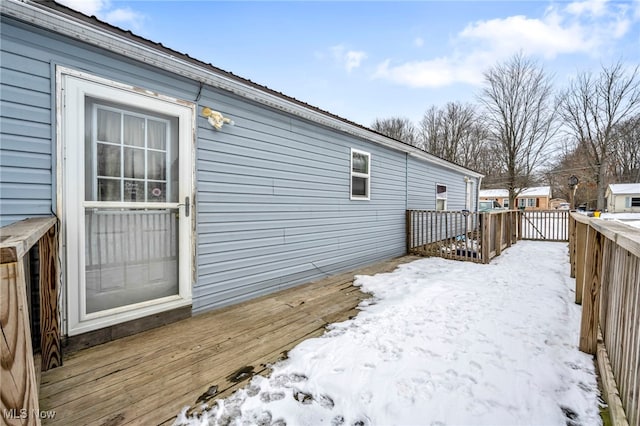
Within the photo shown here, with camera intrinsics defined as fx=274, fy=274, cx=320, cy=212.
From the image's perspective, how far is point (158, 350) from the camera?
2355 millimetres

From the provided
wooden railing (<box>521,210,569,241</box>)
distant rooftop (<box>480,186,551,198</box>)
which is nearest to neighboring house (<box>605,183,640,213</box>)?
distant rooftop (<box>480,186,551,198</box>)

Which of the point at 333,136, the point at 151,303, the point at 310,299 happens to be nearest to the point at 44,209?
the point at 151,303

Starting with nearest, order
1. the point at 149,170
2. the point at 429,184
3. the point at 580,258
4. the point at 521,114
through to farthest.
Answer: the point at 149,170
the point at 580,258
the point at 429,184
the point at 521,114

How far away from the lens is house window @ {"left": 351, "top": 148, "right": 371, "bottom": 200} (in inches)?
213

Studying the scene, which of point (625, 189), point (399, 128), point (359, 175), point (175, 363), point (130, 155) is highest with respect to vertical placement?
point (399, 128)

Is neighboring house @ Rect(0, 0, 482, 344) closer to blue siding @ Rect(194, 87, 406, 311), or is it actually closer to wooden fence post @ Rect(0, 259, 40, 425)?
blue siding @ Rect(194, 87, 406, 311)

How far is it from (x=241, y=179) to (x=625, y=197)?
34107 mm

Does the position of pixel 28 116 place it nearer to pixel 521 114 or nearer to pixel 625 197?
pixel 521 114

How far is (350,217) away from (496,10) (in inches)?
310

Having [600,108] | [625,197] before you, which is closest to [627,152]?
[625,197]

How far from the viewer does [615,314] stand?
5.91ft

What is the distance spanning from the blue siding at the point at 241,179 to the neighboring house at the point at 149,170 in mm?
13

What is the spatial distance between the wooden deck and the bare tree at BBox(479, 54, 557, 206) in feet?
63.4

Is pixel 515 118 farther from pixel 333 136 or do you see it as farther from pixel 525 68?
pixel 333 136
